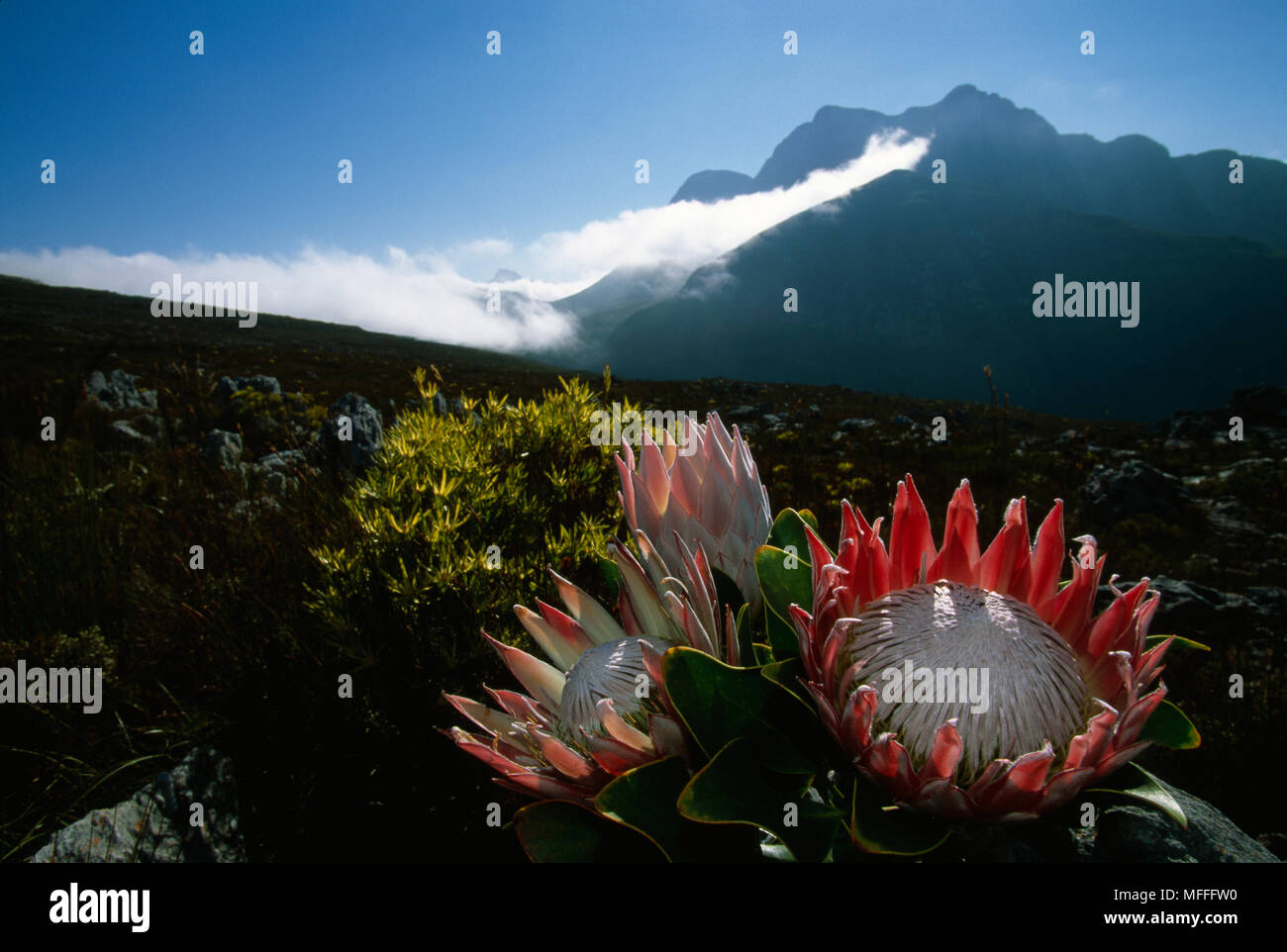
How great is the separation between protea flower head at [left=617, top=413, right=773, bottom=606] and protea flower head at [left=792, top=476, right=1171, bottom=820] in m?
0.19

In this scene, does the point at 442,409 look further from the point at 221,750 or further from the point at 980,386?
the point at 980,386

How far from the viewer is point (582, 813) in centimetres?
74

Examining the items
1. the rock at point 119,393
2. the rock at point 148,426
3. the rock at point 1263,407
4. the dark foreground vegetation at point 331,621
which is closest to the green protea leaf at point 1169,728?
the dark foreground vegetation at point 331,621

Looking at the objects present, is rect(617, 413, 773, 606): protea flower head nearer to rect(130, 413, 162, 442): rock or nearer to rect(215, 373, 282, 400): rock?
rect(130, 413, 162, 442): rock

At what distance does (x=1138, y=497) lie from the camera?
890cm

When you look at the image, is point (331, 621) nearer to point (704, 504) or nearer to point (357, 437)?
point (704, 504)

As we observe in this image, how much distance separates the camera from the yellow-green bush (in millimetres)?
1557

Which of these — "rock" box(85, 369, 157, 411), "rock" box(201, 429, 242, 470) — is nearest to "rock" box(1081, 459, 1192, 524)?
"rock" box(201, 429, 242, 470)

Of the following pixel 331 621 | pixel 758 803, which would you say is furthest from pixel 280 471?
pixel 758 803

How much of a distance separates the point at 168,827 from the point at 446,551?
1121 mm

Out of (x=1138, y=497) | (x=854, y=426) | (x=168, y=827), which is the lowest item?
(x=168, y=827)

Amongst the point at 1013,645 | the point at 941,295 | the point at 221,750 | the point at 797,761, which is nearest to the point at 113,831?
the point at 221,750

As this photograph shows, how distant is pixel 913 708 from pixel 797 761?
0.51 feet
